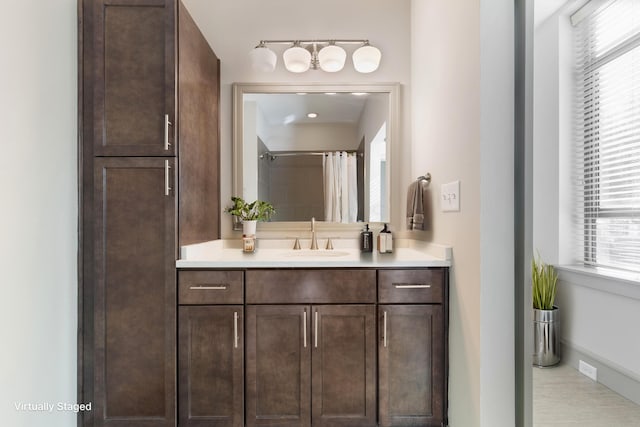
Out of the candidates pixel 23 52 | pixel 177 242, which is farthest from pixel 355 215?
pixel 23 52

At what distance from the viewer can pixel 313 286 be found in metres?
1.62

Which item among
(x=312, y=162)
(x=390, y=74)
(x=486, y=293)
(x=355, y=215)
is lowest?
(x=486, y=293)

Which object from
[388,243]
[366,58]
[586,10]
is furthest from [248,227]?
[586,10]

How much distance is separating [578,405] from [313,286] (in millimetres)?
1393

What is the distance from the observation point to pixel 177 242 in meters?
1.60

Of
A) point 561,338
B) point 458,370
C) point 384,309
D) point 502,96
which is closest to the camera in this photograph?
point 502,96

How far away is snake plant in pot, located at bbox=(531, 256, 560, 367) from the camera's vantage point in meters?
1.82

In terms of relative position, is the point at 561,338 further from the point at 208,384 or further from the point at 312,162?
the point at 208,384

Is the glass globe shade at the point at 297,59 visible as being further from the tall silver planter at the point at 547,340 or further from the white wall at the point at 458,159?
the tall silver planter at the point at 547,340

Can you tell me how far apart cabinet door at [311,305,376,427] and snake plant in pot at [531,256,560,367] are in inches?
39.6

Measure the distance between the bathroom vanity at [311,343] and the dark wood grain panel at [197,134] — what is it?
0.34m

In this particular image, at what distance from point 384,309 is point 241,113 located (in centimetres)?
158

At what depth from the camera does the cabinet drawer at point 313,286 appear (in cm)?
162

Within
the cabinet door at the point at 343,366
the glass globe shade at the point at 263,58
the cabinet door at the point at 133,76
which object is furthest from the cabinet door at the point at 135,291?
the glass globe shade at the point at 263,58
